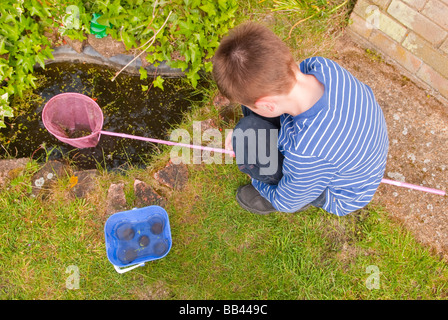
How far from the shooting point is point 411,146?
239 cm

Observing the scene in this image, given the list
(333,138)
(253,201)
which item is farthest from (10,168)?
(333,138)

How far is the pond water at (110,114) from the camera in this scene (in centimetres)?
244

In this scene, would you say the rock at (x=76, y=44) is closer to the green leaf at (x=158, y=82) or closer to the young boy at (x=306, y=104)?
the green leaf at (x=158, y=82)

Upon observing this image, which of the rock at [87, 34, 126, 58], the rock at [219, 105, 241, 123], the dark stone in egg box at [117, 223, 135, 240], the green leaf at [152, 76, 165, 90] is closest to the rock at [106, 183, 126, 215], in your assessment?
the dark stone in egg box at [117, 223, 135, 240]

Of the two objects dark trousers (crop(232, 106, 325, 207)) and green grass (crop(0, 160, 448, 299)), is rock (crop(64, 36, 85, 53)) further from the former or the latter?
dark trousers (crop(232, 106, 325, 207))

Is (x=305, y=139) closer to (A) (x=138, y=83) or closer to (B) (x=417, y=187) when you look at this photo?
(B) (x=417, y=187)

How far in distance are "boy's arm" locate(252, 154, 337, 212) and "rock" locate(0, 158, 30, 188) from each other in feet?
6.27

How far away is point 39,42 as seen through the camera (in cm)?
237

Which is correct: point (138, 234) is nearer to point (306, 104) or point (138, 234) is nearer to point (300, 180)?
point (300, 180)
